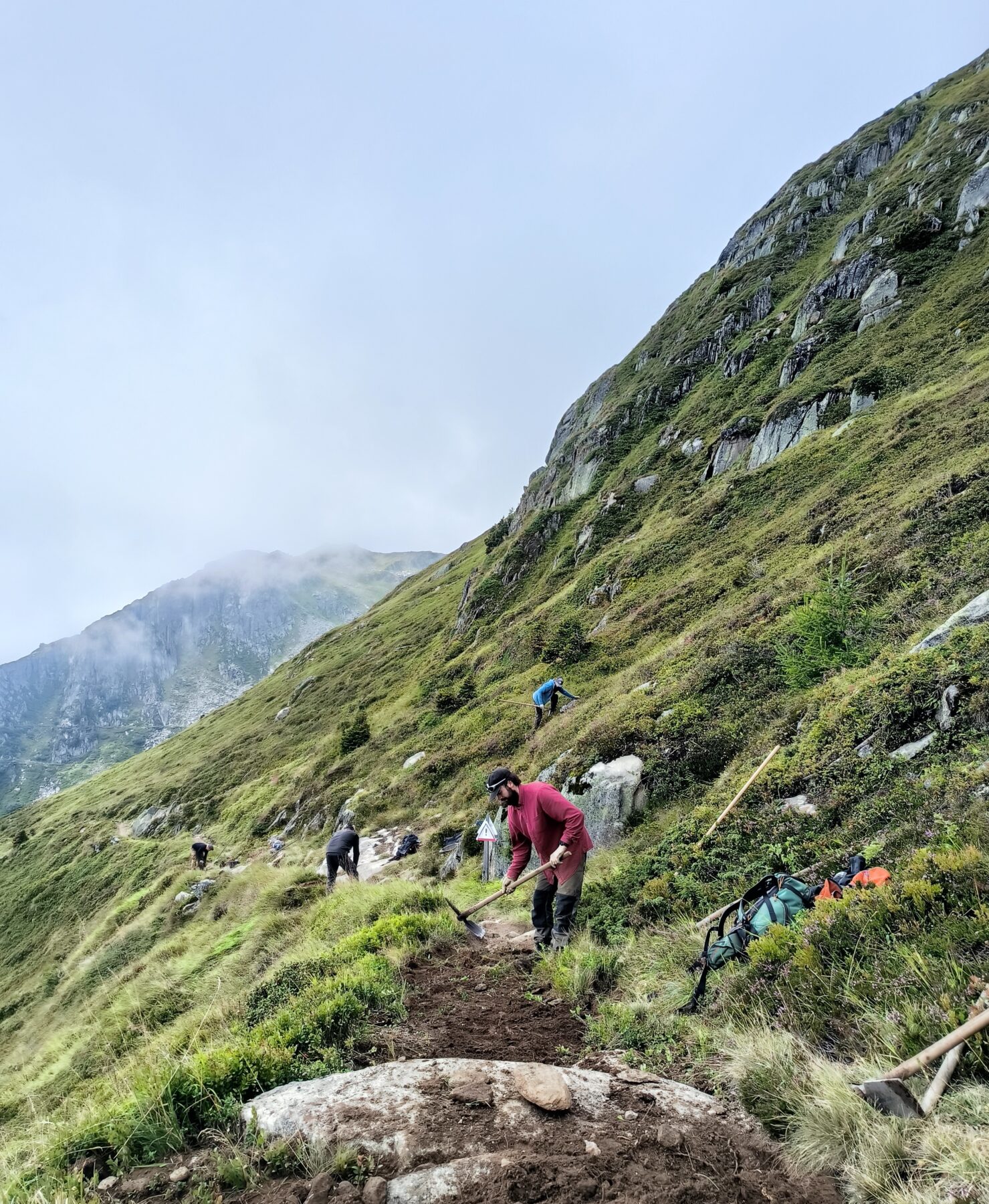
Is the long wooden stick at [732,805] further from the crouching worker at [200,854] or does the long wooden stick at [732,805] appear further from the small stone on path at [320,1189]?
the crouching worker at [200,854]

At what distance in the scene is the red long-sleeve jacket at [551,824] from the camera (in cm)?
770

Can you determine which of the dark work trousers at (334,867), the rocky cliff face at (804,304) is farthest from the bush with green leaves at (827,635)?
the rocky cliff face at (804,304)

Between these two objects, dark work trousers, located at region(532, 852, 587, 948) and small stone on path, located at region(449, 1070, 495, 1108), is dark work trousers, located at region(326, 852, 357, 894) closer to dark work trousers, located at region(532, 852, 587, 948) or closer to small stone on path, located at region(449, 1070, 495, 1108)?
dark work trousers, located at region(532, 852, 587, 948)

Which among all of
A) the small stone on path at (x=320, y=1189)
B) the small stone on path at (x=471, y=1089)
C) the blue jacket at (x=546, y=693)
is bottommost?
the small stone on path at (x=471, y=1089)

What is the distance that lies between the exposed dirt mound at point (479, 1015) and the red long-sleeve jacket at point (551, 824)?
1281mm

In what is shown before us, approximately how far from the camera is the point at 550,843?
791 centimetres

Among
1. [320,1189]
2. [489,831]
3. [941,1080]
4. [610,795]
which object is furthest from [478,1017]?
[489,831]

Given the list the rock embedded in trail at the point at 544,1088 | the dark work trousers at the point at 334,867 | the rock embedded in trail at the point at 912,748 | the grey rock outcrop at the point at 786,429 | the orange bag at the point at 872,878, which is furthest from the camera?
the grey rock outcrop at the point at 786,429

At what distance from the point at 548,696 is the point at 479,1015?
1406 cm

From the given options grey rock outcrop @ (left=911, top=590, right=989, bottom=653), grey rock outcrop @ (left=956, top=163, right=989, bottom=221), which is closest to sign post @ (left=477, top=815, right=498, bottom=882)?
grey rock outcrop @ (left=911, top=590, right=989, bottom=653)

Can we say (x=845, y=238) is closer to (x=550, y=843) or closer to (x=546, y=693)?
(x=546, y=693)

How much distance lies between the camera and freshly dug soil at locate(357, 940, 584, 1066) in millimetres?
5262

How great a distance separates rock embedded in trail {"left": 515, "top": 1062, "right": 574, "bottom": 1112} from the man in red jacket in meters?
3.42

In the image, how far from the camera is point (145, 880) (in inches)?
1292
